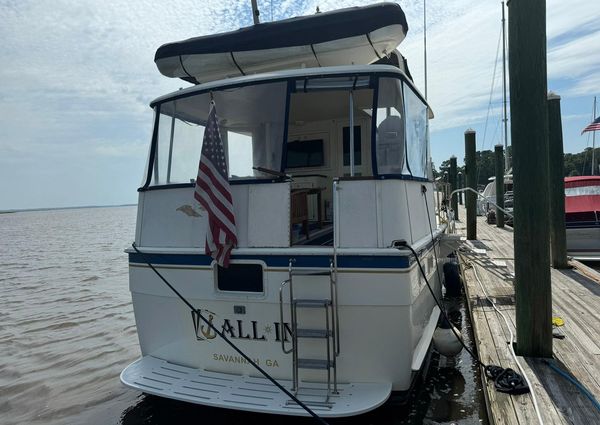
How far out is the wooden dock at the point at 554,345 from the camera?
3.50 meters

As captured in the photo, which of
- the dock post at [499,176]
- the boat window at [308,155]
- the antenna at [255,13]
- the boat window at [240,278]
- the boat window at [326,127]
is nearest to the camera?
the boat window at [240,278]

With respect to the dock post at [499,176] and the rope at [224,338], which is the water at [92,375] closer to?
the rope at [224,338]

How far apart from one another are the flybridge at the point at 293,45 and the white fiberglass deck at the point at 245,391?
344 cm

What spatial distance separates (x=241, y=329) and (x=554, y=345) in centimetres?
318

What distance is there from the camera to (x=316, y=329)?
4.02m

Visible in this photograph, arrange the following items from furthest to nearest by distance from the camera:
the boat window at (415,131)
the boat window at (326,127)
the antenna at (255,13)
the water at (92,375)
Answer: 1. the boat window at (326,127)
2. the antenna at (255,13)
3. the water at (92,375)
4. the boat window at (415,131)

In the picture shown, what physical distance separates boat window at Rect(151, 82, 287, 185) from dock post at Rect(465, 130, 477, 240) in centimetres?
924

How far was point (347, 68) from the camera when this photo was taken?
425 cm

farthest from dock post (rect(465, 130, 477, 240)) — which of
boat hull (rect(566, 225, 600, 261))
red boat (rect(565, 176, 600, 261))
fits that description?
boat hull (rect(566, 225, 600, 261))

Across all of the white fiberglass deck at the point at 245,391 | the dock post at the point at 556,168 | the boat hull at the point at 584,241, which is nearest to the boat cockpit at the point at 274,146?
the white fiberglass deck at the point at 245,391

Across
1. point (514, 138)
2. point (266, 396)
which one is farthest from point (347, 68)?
point (266, 396)

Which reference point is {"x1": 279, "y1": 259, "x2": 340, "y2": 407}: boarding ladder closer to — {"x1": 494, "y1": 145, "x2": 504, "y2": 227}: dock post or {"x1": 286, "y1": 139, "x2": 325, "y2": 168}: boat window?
{"x1": 286, "y1": 139, "x2": 325, "y2": 168}: boat window

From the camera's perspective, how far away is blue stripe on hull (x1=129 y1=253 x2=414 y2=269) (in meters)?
3.85

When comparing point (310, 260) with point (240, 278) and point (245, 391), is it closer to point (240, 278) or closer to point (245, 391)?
point (240, 278)
